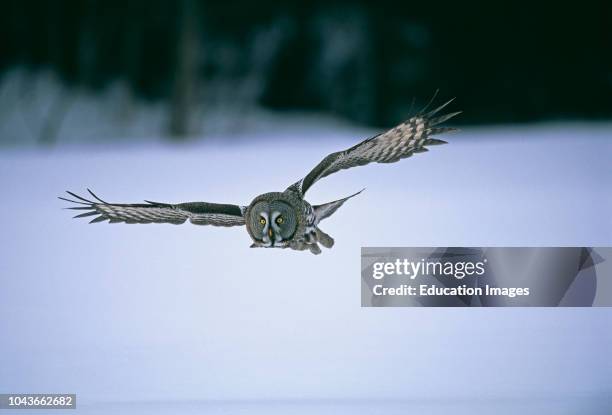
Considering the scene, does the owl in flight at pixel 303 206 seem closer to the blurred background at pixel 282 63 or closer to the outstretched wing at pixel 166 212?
the outstretched wing at pixel 166 212

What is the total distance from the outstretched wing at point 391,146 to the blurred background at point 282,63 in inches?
108

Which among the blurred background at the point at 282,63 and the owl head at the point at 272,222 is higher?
the blurred background at the point at 282,63

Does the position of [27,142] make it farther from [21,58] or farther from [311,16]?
[311,16]

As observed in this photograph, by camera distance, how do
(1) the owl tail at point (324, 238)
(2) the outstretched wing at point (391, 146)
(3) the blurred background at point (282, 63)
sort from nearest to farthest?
(2) the outstretched wing at point (391, 146) < (1) the owl tail at point (324, 238) < (3) the blurred background at point (282, 63)

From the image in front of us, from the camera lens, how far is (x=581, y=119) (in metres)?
4.79

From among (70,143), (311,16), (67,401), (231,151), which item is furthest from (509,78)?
(67,401)

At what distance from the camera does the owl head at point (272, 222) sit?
5.97 feet

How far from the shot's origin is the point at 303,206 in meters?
1.86

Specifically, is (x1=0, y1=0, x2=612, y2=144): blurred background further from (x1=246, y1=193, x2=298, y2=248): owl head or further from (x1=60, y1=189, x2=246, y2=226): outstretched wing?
(x1=246, y1=193, x2=298, y2=248): owl head

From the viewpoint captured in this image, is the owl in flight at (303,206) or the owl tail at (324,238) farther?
the owl tail at (324,238)

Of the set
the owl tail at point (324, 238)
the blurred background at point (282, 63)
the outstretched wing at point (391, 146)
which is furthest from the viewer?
the blurred background at point (282, 63)

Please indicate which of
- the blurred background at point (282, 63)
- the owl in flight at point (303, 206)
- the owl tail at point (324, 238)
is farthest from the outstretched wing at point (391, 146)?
the blurred background at point (282, 63)

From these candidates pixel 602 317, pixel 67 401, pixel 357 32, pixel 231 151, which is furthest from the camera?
pixel 357 32

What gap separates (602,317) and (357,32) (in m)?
3.02
